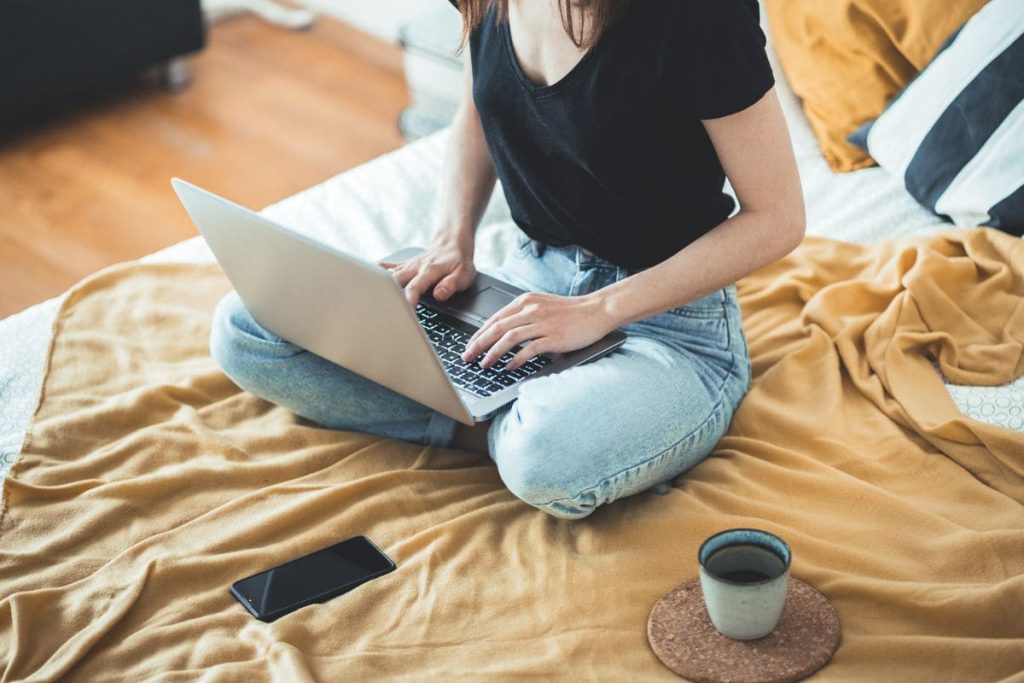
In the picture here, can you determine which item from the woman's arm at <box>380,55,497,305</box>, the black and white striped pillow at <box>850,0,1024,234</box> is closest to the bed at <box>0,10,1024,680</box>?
the woman's arm at <box>380,55,497,305</box>

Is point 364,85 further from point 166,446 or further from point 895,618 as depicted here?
point 895,618

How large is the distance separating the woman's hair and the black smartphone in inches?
23.6

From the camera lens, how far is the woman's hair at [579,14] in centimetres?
126

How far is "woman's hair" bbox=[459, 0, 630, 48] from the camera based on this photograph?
4.14ft

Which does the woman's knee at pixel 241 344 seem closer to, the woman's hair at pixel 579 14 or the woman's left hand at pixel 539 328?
the woman's left hand at pixel 539 328

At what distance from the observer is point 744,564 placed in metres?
1.14

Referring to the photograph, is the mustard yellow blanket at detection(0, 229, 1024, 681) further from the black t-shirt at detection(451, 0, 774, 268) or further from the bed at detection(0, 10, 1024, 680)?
the black t-shirt at detection(451, 0, 774, 268)

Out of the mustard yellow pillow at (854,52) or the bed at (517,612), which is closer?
the bed at (517,612)

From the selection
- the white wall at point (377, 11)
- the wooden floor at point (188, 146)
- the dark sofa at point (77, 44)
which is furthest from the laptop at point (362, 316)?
the white wall at point (377, 11)

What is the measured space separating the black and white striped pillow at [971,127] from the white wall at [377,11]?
5.13ft

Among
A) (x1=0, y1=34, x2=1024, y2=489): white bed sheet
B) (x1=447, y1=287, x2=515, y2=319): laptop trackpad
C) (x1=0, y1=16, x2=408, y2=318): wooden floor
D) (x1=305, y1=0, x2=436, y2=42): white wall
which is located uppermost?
(x1=447, y1=287, x2=515, y2=319): laptop trackpad

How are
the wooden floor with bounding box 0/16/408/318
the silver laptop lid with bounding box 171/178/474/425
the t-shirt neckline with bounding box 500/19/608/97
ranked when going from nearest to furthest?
the silver laptop lid with bounding box 171/178/474/425 → the t-shirt neckline with bounding box 500/19/608/97 → the wooden floor with bounding box 0/16/408/318

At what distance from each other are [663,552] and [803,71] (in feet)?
3.35

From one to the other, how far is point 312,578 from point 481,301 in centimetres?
41
